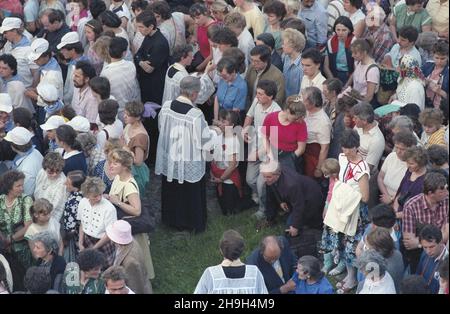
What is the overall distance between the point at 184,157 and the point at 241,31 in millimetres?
2165

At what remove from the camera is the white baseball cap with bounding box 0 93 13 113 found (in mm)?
11469

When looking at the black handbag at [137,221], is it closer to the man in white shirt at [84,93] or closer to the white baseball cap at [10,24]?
the man in white shirt at [84,93]

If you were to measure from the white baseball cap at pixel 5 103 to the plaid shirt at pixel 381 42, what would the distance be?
4147 mm

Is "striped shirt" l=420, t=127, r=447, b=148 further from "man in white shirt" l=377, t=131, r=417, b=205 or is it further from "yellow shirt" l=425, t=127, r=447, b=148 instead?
"man in white shirt" l=377, t=131, r=417, b=205

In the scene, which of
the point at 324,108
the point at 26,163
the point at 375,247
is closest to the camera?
the point at 375,247

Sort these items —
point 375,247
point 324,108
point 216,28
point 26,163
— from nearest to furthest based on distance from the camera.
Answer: point 375,247
point 26,163
point 324,108
point 216,28

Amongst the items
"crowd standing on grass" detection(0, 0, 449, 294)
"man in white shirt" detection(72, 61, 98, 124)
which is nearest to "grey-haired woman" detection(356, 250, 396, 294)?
"crowd standing on grass" detection(0, 0, 449, 294)

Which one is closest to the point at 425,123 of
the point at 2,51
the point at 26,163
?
the point at 26,163

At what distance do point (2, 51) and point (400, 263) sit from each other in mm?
6001

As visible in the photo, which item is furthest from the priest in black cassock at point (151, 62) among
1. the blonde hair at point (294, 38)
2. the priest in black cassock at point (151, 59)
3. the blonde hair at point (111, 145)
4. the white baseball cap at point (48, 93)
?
the blonde hair at point (111, 145)

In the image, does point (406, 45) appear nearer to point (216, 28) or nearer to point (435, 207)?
point (216, 28)

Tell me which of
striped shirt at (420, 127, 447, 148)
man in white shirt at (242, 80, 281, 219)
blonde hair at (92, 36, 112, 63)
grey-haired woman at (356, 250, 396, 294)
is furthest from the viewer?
blonde hair at (92, 36, 112, 63)

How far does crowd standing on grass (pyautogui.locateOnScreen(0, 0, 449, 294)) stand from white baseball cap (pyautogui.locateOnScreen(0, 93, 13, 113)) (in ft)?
0.08

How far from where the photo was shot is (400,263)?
373 inches
